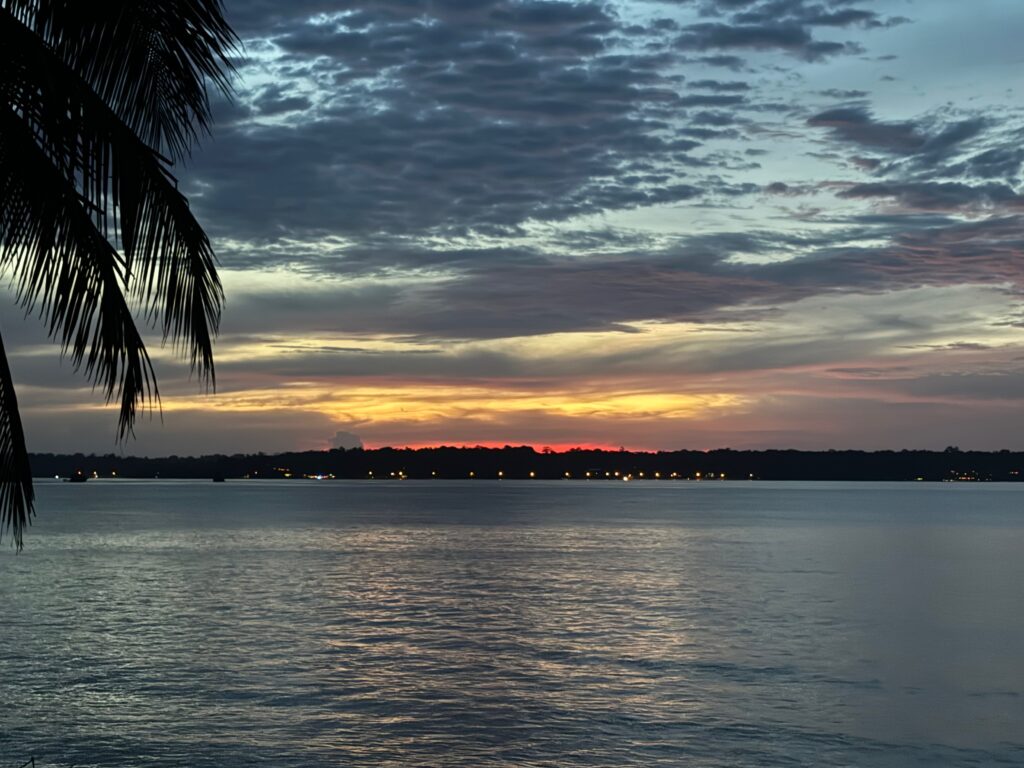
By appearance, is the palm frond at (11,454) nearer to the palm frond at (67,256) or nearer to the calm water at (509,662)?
the palm frond at (67,256)

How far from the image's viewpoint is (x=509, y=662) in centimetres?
2877

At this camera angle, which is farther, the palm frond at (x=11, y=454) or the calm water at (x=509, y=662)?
the calm water at (x=509, y=662)

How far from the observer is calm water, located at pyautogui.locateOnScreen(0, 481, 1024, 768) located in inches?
802

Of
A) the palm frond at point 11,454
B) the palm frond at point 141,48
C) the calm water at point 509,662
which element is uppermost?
the palm frond at point 141,48

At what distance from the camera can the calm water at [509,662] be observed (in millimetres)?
20359

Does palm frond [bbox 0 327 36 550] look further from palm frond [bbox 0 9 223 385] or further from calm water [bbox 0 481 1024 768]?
calm water [bbox 0 481 1024 768]

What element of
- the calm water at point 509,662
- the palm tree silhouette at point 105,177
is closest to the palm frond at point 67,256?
the palm tree silhouette at point 105,177

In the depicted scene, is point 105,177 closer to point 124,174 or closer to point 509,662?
point 124,174

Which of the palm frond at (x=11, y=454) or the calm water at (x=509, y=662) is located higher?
the palm frond at (x=11, y=454)

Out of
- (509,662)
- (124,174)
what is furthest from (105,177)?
(509,662)

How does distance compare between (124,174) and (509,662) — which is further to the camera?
(509,662)

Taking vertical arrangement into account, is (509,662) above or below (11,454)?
below

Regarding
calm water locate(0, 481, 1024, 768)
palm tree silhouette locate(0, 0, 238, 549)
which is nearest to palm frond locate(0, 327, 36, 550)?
palm tree silhouette locate(0, 0, 238, 549)

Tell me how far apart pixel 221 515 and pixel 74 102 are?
132 meters
